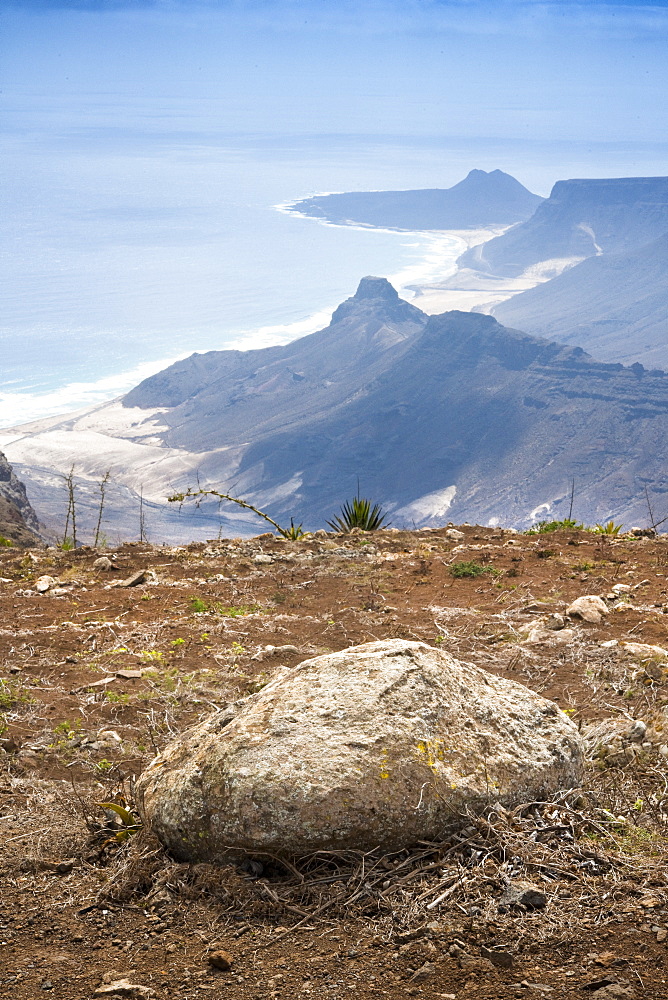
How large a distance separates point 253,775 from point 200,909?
57 centimetres

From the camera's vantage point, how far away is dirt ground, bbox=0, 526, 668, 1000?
3.18 metres

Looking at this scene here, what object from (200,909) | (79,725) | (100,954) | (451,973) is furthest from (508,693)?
(79,725)

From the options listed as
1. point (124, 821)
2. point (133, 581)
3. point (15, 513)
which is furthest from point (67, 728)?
point (15, 513)

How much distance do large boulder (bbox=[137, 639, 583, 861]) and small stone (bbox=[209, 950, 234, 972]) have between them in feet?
1.55

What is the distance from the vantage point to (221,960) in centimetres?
322

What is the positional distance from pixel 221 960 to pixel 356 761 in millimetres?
936

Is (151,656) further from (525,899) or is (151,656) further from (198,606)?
(525,899)

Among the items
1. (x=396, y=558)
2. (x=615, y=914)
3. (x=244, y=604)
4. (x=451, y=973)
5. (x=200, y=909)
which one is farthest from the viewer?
(x=396, y=558)

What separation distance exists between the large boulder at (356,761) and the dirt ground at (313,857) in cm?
12

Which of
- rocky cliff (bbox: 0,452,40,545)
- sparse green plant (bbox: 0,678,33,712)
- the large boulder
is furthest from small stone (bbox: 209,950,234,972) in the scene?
→ rocky cliff (bbox: 0,452,40,545)

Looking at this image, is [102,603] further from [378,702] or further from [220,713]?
[378,702]

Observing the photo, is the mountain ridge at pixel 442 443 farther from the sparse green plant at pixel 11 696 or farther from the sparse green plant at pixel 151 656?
the sparse green plant at pixel 11 696

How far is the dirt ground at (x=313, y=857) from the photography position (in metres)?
3.18

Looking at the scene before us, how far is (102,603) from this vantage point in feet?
28.4
